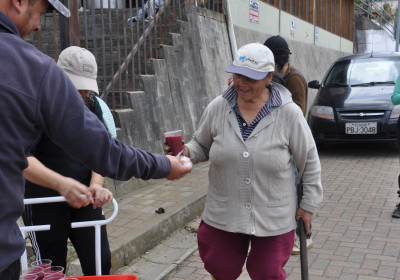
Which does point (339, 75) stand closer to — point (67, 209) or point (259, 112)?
point (259, 112)

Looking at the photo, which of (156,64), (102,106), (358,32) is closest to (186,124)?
(156,64)

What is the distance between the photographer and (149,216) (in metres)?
4.98

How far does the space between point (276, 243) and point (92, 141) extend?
1.55 m

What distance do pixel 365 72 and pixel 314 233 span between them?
5.94m

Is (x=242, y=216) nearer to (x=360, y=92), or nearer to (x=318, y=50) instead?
(x=360, y=92)

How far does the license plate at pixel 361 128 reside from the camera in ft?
29.1

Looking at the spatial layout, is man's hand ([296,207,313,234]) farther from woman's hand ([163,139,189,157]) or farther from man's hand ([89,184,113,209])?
man's hand ([89,184,113,209])

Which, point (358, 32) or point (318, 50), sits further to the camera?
point (358, 32)

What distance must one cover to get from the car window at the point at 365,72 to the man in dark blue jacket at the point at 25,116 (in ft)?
29.4

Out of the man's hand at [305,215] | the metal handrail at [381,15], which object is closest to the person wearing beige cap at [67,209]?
the man's hand at [305,215]

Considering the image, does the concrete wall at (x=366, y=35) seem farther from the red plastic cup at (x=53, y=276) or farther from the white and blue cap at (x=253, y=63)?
the red plastic cup at (x=53, y=276)

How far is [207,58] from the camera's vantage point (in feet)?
30.2

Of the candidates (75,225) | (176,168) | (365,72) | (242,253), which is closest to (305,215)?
(242,253)

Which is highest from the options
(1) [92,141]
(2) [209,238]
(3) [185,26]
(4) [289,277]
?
(3) [185,26]
